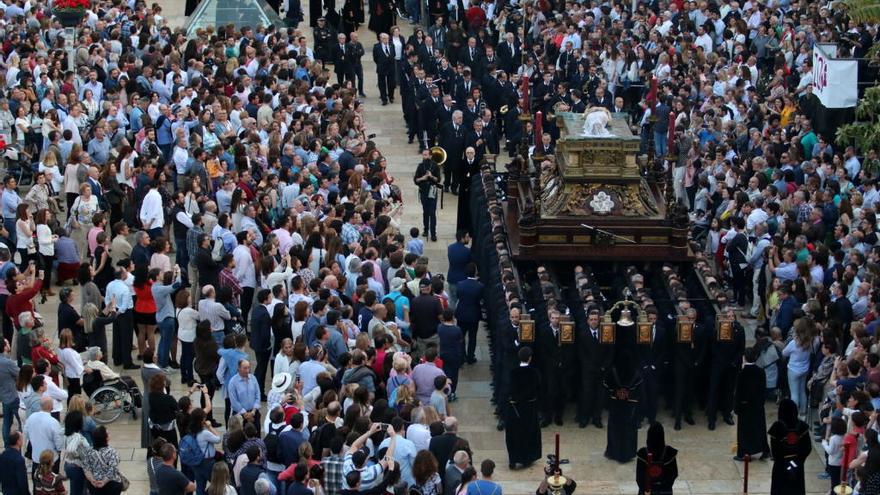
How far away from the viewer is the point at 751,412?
23.0m

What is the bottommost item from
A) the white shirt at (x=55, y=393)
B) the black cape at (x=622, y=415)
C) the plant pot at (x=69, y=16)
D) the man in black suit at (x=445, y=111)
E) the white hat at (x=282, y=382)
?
the black cape at (x=622, y=415)

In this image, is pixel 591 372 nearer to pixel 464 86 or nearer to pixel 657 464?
pixel 657 464

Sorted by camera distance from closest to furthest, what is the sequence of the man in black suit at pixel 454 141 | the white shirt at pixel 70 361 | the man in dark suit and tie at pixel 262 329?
the white shirt at pixel 70 361, the man in dark suit and tie at pixel 262 329, the man in black suit at pixel 454 141

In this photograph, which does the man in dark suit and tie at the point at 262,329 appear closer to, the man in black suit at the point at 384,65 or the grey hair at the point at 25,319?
the grey hair at the point at 25,319

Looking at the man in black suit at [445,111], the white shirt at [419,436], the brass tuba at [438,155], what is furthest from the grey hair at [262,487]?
the man in black suit at [445,111]

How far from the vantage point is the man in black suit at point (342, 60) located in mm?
38250

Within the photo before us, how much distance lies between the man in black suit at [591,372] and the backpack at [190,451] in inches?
202

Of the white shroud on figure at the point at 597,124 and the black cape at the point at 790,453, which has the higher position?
the white shroud on figure at the point at 597,124

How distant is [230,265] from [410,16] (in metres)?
20.6

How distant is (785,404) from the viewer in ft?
71.4

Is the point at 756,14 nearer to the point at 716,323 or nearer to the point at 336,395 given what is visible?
the point at 716,323

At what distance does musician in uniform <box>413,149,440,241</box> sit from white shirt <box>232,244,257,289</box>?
481 centimetres

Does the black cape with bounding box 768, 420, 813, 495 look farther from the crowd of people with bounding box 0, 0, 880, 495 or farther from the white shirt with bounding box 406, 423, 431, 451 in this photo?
the white shirt with bounding box 406, 423, 431, 451

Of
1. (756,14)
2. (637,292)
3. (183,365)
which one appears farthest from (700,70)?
(183,365)
